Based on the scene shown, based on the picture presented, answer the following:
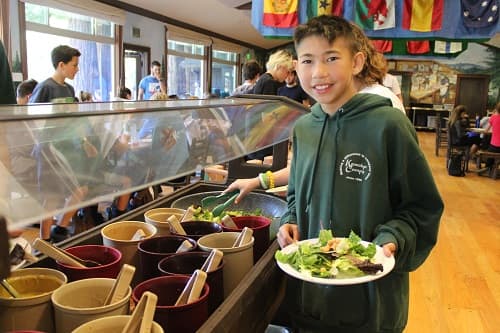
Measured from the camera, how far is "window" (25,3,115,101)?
6539 millimetres

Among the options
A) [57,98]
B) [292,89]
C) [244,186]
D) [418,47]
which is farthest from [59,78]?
[418,47]

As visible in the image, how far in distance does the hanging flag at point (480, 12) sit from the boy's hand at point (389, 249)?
4280mm

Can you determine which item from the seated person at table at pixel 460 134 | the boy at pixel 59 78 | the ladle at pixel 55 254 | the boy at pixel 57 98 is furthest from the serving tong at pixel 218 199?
the seated person at table at pixel 460 134

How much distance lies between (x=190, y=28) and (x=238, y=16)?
1.20 m

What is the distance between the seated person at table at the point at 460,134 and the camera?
30.0ft

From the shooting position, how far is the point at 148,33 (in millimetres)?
9336

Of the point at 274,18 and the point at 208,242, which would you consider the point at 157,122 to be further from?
the point at 274,18

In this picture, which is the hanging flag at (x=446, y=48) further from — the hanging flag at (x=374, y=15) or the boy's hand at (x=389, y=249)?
the boy's hand at (x=389, y=249)

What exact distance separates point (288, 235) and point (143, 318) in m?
0.67

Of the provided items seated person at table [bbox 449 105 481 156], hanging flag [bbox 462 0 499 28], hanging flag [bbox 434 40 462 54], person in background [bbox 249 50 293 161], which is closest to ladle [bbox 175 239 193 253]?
person in background [bbox 249 50 293 161]

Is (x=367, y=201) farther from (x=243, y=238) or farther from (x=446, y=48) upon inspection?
(x=446, y=48)

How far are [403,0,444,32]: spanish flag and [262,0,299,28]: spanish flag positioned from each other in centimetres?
113

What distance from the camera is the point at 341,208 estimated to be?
139cm

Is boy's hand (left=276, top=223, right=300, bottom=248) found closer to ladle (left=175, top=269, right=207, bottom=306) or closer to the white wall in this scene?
ladle (left=175, top=269, right=207, bottom=306)
